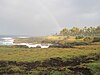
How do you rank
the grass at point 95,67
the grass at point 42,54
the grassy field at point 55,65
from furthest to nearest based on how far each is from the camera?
the grass at point 42,54 → the grassy field at point 55,65 → the grass at point 95,67

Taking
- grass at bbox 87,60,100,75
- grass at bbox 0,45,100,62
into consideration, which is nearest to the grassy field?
grass at bbox 87,60,100,75

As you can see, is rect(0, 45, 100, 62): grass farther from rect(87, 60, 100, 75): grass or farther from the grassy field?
rect(87, 60, 100, 75): grass

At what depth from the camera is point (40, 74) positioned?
49656 mm

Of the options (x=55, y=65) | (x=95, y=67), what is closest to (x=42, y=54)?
(x=55, y=65)

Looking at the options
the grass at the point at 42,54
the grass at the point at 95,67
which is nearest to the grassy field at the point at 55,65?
the grass at the point at 95,67

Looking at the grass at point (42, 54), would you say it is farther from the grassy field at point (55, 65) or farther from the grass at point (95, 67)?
the grass at point (95, 67)

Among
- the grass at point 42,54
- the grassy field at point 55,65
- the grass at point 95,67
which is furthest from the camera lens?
the grass at point 42,54

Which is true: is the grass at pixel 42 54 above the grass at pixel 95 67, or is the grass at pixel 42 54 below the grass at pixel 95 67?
above

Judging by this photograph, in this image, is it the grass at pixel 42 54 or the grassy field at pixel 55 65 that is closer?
the grassy field at pixel 55 65

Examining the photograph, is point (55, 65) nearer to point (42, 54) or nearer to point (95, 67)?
point (95, 67)

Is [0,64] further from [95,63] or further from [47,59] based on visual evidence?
[95,63]

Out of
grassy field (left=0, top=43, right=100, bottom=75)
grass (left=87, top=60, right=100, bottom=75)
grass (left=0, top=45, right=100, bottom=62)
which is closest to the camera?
grass (left=87, top=60, right=100, bottom=75)

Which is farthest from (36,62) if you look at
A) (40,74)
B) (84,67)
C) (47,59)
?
(84,67)

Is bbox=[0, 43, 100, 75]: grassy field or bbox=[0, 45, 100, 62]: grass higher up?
bbox=[0, 45, 100, 62]: grass
